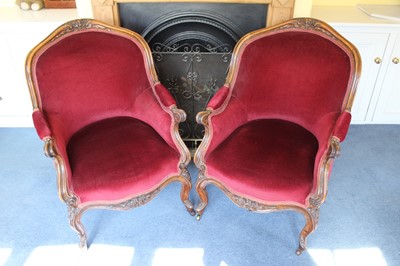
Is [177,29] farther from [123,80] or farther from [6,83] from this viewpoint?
[6,83]

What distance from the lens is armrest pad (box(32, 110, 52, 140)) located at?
1250 mm

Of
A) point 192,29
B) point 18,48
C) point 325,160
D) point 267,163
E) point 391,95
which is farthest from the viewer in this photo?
point 391,95

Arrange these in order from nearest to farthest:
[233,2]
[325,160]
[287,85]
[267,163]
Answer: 1. [325,160]
2. [267,163]
3. [287,85]
4. [233,2]

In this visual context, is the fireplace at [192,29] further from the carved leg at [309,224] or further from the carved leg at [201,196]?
the carved leg at [309,224]

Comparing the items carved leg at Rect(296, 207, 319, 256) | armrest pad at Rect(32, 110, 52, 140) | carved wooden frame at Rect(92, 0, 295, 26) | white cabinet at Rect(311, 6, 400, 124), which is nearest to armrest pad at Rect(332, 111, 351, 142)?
carved leg at Rect(296, 207, 319, 256)

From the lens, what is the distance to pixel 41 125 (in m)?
1.29

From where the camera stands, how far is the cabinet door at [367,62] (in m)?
1.95

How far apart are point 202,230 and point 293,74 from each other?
2.76ft

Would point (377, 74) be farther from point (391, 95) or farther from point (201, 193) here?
point (201, 193)

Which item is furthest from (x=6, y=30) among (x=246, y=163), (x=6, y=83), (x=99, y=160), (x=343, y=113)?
(x=343, y=113)

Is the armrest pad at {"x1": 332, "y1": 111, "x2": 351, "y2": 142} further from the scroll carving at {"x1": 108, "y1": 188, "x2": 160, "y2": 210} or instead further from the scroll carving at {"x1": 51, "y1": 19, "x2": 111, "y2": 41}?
Answer: the scroll carving at {"x1": 51, "y1": 19, "x2": 111, "y2": 41}

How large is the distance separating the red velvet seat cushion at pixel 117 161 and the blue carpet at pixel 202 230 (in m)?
0.31

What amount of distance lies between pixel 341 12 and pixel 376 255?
1.43m

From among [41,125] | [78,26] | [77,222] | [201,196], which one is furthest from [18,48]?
[201,196]
